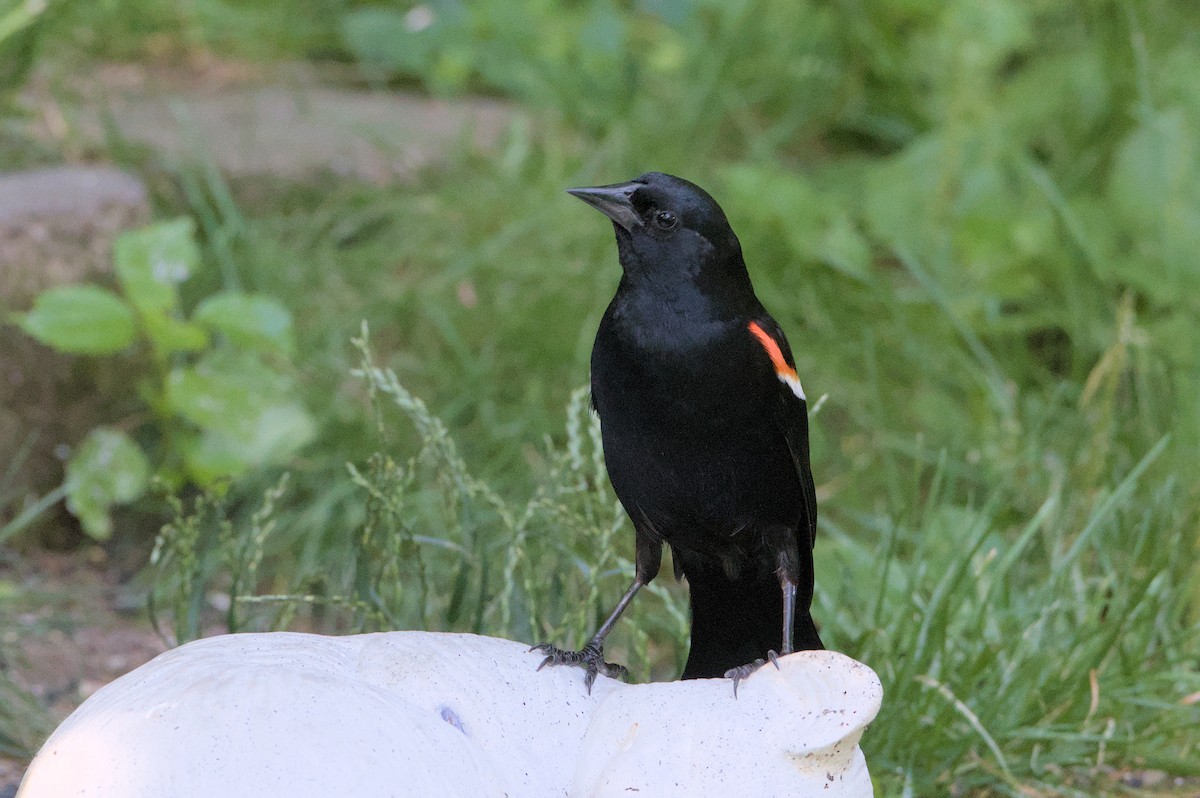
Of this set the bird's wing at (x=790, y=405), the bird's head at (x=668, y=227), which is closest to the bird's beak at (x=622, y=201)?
the bird's head at (x=668, y=227)

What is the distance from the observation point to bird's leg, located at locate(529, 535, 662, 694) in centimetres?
209

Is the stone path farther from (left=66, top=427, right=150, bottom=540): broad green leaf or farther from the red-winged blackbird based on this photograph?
the red-winged blackbird

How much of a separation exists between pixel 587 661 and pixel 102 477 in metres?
1.62

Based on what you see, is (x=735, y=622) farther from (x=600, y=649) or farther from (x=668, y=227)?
(x=668, y=227)

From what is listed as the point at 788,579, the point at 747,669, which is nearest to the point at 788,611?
the point at 788,579

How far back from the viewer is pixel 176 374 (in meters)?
3.35

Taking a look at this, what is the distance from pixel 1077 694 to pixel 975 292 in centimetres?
179

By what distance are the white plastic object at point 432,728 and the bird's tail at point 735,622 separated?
0.43m

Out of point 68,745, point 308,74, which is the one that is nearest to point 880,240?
point 308,74

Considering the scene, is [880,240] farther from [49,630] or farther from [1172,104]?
[49,630]

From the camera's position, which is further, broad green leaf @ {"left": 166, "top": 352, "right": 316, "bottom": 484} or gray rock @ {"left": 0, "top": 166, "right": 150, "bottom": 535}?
gray rock @ {"left": 0, "top": 166, "right": 150, "bottom": 535}

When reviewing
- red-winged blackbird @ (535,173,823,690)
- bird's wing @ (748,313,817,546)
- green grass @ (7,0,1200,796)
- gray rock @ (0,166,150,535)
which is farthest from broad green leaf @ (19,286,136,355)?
bird's wing @ (748,313,817,546)

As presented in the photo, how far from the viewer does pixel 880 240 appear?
15.4 feet

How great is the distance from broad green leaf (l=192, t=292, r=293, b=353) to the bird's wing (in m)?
1.34
